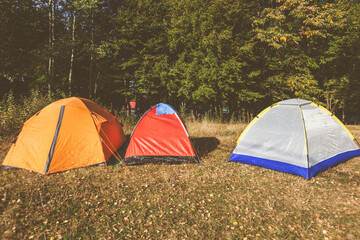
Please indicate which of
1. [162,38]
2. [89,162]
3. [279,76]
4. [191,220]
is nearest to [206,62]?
[162,38]

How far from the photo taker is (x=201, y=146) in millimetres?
7906

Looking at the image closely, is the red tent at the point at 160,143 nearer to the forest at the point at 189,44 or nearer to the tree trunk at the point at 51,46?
the forest at the point at 189,44

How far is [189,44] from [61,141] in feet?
35.9

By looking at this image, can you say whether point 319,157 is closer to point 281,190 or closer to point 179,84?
point 281,190

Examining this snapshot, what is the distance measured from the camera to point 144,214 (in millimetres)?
3699

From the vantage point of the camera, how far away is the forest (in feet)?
40.6

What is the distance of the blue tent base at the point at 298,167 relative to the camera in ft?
16.7

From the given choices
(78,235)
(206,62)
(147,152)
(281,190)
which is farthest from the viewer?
(206,62)

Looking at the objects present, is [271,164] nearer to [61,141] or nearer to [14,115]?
[61,141]

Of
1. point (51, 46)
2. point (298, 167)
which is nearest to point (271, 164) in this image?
point (298, 167)

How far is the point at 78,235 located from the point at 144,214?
1.14m

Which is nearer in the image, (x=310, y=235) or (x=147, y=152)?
(x=310, y=235)

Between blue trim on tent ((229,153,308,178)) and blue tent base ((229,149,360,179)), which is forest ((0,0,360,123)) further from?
blue tent base ((229,149,360,179))

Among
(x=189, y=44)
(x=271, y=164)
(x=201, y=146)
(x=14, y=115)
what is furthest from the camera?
(x=189, y=44)
